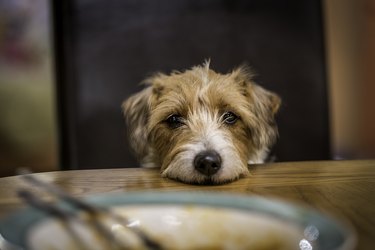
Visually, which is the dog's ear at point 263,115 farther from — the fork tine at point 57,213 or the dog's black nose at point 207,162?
the fork tine at point 57,213

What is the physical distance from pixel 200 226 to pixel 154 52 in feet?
4.50

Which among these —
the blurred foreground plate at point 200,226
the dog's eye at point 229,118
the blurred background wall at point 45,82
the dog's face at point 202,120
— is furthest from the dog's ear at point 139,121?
the blurred foreground plate at point 200,226

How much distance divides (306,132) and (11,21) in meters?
1.54

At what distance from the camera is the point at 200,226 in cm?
51

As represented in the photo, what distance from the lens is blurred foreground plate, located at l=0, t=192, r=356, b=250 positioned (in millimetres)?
443

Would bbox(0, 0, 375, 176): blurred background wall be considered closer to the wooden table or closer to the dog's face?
the dog's face

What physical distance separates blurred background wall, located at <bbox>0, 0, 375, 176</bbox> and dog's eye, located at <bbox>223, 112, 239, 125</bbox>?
0.74 metres

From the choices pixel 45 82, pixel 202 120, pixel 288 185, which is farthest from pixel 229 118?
pixel 45 82

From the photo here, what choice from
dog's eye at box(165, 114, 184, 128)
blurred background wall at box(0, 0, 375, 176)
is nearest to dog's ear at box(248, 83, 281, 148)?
dog's eye at box(165, 114, 184, 128)

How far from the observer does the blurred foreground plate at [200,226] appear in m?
0.44

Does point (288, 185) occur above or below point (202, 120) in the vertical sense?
below

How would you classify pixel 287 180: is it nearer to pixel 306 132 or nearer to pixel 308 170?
pixel 308 170

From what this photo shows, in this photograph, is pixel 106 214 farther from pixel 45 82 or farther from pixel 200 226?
pixel 45 82

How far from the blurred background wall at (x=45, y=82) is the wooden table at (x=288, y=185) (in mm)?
1015
